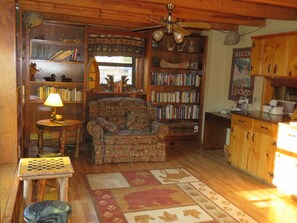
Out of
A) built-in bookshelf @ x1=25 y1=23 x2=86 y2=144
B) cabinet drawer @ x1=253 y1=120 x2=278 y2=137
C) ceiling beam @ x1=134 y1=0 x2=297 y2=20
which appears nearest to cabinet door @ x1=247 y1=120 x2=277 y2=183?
cabinet drawer @ x1=253 y1=120 x2=278 y2=137

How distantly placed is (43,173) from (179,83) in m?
4.15

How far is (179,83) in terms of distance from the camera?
6.14 metres

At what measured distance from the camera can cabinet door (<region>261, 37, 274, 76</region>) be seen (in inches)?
175

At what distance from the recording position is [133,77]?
6191mm

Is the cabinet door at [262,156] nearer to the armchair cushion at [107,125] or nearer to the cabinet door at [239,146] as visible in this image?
the cabinet door at [239,146]

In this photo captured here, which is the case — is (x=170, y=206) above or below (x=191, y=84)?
below

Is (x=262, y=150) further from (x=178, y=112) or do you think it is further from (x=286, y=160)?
(x=178, y=112)

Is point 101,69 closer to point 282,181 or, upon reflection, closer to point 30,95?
point 30,95

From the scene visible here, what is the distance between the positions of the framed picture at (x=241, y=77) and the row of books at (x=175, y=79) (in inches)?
29.6

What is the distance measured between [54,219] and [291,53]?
3690 mm

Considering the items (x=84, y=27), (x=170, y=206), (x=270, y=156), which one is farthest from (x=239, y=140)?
(x=84, y=27)

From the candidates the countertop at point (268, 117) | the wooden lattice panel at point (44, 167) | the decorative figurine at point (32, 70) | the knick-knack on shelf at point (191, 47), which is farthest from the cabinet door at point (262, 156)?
the decorative figurine at point (32, 70)

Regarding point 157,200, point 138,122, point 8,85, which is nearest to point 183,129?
point 138,122

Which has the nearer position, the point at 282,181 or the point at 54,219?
the point at 54,219
